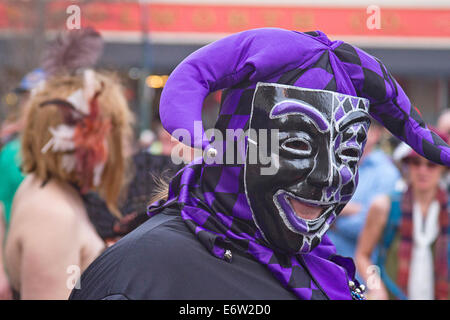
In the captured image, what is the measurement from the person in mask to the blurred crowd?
0.46 m

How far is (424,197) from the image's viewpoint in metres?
3.72

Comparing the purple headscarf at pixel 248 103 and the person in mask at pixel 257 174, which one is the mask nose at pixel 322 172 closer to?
the person in mask at pixel 257 174

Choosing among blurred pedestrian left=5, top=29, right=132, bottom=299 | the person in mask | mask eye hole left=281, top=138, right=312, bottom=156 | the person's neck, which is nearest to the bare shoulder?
blurred pedestrian left=5, top=29, right=132, bottom=299

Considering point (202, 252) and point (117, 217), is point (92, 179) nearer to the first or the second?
point (117, 217)

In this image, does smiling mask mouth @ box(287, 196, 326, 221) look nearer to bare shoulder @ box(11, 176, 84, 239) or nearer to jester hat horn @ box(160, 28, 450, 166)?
jester hat horn @ box(160, 28, 450, 166)

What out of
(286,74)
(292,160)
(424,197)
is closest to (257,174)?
(292,160)

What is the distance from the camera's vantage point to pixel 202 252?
57.2 inches

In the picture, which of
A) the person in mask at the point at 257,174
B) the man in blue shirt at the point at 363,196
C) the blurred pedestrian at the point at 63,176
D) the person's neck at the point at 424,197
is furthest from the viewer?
the man in blue shirt at the point at 363,196

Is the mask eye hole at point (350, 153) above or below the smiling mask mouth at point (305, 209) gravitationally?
above

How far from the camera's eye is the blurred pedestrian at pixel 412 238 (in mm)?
3467

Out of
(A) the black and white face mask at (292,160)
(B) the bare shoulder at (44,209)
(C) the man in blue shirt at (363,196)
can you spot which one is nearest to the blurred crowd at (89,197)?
(B) the bare shoulder at (44,209)

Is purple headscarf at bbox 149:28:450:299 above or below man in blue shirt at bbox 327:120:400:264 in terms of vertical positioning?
above

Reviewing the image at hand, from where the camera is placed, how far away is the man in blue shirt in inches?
170
